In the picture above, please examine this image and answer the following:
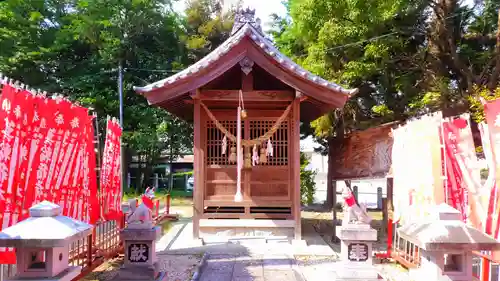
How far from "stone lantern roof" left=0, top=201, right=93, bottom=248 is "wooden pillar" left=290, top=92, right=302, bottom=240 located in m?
6.73

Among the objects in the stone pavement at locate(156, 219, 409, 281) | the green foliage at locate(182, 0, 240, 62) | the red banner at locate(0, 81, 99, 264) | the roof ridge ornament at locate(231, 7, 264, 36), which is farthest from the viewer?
the green foliage at locate(182, 0, 240, 62)

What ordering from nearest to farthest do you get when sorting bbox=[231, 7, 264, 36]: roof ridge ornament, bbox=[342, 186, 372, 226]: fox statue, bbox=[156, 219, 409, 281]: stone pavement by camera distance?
bbox=[342, 186, 372, 226]: fox statue
bbox=[156, 219, 409, 281]: stone pavement
bbox=[231, 7, 264, 36]: roof ridge ornament

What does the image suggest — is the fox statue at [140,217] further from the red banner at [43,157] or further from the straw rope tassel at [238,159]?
the straw rope tassel at [238,159]

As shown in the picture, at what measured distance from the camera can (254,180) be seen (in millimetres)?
11086

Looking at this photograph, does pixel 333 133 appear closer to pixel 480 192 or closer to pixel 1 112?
pixel 480 192

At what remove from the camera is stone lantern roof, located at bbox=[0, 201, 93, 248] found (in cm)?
441

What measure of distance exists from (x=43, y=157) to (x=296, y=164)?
644cm

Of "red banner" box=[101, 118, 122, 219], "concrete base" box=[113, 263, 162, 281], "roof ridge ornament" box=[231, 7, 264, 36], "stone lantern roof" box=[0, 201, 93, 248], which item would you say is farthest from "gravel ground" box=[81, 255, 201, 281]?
"roof ridge ornament" box=[231, 7, 264, 36]

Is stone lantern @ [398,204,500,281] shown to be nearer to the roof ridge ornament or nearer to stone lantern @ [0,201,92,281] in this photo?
stone lantern @ [0,201,92,281]

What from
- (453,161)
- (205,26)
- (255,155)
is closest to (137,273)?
(255,155)

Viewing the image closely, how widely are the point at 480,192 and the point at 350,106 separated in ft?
35.5

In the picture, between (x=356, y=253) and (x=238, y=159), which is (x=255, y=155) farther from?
(x=356, y=253)

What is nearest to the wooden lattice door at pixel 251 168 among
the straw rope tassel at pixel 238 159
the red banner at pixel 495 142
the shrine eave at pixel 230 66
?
the straw rope tassel at pixel 238 159

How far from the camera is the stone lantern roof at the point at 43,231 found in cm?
441
